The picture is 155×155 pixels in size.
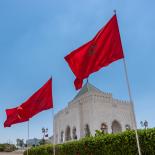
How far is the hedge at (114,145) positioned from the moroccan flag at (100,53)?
3.43 m

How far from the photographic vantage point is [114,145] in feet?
37.2

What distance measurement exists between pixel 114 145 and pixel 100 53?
16.0 feet

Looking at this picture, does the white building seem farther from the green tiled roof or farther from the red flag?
the red flag

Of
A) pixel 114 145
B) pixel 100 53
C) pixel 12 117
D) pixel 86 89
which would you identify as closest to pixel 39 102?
pixel 114 145

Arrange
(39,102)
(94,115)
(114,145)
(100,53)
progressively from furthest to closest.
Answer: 1. (94,115)
2. (39,102)
3. (114,145)
4. (100,53)

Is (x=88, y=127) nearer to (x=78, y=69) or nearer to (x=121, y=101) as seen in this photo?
(x=121, y=101)

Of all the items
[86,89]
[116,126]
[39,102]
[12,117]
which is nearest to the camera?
[39,102]

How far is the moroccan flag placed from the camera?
8.18 m

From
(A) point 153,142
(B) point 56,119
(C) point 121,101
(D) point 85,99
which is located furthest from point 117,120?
(A) point 153,142

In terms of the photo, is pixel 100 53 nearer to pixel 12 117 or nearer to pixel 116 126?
pixel 12 117

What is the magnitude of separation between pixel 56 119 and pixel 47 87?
36.3 meters

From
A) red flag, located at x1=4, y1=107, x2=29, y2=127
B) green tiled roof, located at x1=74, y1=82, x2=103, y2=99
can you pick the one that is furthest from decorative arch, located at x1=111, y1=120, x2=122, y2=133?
red flag, located at x1=4, y1=107, x2=29, y2=127

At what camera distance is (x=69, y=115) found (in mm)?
44656

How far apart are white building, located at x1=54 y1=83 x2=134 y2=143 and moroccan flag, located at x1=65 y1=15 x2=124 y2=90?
30.1 m
